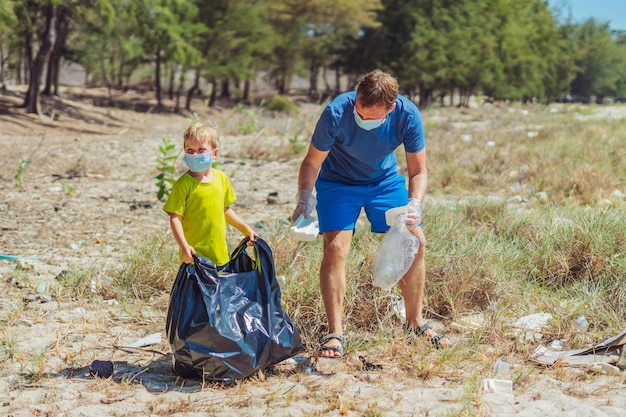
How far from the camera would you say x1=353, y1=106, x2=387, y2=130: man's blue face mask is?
132 inches

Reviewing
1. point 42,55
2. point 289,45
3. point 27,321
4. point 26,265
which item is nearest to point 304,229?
point 27,321

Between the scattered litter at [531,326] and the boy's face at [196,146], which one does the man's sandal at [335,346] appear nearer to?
the scattered litter at [531,326]

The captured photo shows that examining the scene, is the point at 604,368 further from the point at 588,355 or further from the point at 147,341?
the point at 147,341

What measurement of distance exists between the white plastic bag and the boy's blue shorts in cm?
17

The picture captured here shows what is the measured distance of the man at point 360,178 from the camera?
337cm

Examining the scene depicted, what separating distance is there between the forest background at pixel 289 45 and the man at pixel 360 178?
1433 cm

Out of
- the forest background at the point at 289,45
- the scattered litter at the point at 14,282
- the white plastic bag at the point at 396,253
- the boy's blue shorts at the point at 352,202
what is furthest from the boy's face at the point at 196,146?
the forest background at the point at 289,45

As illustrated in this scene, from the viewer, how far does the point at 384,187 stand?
3629 mm

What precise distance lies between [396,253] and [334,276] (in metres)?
0.32

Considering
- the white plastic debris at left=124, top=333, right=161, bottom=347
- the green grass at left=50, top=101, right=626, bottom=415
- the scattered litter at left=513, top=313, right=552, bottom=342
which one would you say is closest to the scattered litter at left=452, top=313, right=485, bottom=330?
the green grass at left=50, top=101, right=626, bottom=415

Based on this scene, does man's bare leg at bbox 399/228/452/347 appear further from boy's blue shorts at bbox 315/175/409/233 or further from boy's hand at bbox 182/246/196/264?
boy's hand at bbox 182/246/196/264

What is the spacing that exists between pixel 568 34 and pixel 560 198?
6554 centimetres

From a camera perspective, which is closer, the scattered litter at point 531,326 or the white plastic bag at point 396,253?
the white plastic bag at point 396,253

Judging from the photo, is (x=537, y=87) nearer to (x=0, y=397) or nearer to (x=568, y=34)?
(x=568, y=34)
